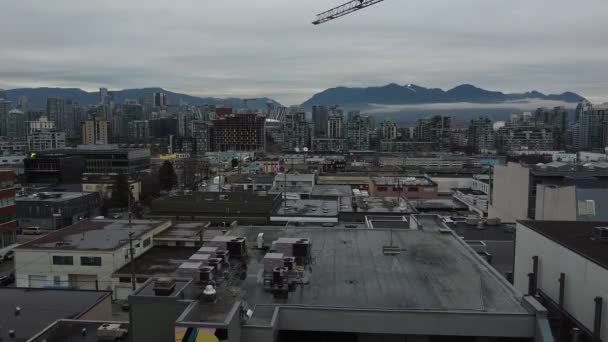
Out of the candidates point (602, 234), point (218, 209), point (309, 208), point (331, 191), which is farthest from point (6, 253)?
point (602, 234)

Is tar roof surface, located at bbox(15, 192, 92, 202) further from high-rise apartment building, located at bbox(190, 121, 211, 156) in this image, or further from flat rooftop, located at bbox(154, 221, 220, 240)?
high-rise apartment building, located at bbox(190, 121, 211, 156)

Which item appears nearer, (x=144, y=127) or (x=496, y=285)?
(x=496, y=285)

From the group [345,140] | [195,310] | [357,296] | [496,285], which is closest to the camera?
[195,310]

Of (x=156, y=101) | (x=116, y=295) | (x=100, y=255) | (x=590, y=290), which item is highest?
(x=156, y=101)

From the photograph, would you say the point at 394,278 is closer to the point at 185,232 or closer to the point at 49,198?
the point at 185,232

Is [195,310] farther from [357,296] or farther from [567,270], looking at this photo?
[567,270]

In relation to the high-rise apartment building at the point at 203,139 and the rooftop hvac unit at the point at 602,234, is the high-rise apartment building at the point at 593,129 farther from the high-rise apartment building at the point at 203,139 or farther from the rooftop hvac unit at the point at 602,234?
the rooftop hvac unit at the point at 602,234

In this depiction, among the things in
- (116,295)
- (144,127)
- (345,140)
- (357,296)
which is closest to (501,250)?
(357,296)

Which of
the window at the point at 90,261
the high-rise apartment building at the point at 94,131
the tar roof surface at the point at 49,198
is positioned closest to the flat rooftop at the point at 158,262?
the window at the point at 90,261
